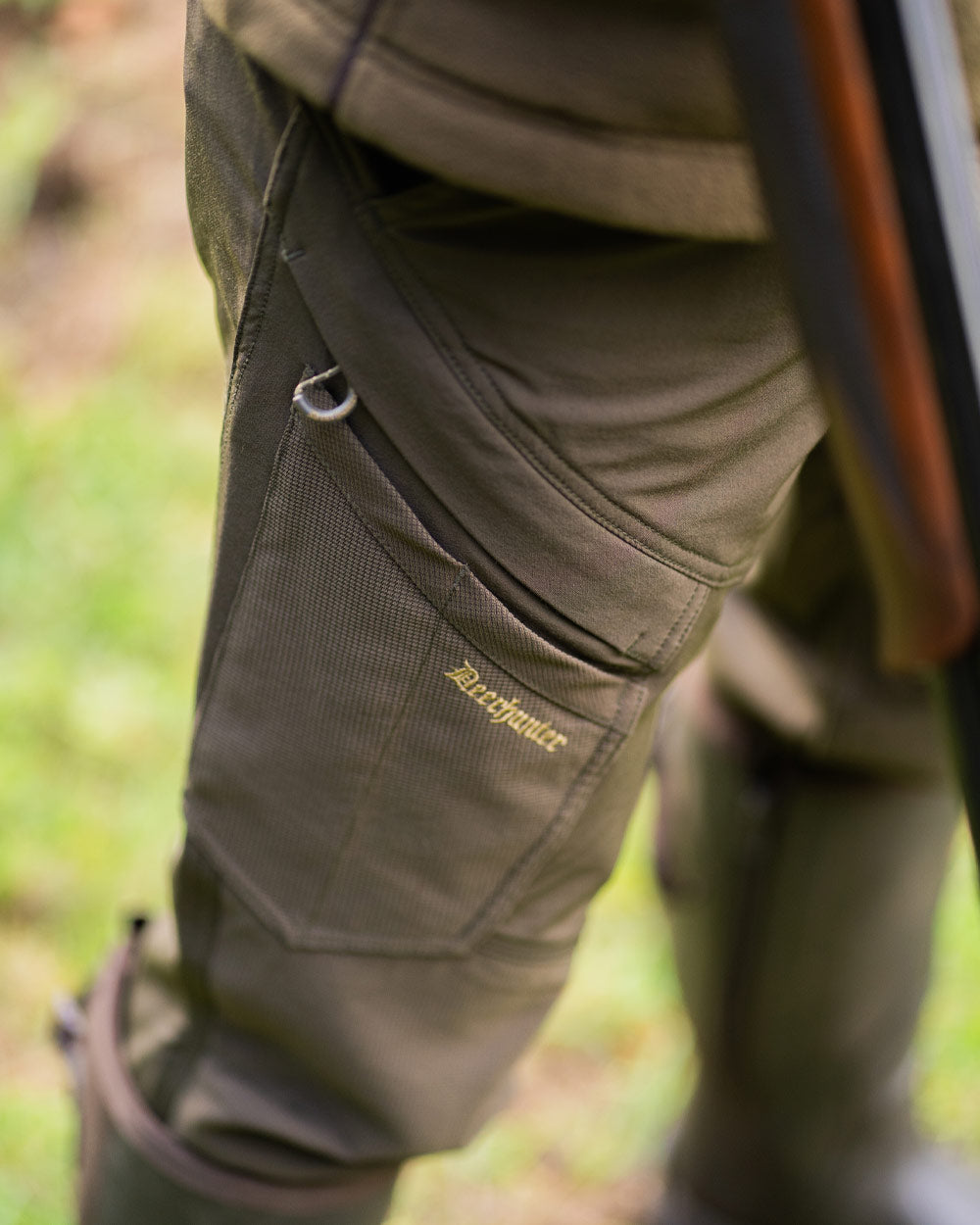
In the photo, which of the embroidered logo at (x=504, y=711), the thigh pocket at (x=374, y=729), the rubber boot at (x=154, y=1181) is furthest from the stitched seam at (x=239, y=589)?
the rubber boot at (x=154, y=1181)

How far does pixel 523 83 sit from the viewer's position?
56cm

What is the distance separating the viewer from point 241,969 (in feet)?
2.62

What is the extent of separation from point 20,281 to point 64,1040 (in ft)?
5.77

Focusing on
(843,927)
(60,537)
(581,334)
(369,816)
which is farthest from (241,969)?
(60,537)

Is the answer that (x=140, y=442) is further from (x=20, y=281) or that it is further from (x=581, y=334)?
(x=581, y=334)

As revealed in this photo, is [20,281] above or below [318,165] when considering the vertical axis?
below

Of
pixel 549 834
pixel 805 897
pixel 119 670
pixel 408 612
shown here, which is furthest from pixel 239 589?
pixel 119 670

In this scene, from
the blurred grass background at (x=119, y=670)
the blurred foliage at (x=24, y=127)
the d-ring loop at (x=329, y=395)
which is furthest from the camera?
the blurred foliage at (x=24, y=127)

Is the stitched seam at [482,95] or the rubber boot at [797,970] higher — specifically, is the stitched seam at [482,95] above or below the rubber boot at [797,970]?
above

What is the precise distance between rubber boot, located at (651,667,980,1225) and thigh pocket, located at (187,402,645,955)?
530 mm

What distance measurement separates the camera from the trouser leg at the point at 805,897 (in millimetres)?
1184

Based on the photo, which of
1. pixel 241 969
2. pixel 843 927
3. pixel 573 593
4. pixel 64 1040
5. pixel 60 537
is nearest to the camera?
pixel 573 593

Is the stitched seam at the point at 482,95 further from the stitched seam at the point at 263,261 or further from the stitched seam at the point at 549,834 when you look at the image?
the stitched seam at the point at 549,834

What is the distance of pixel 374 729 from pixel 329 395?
0.58 ft
